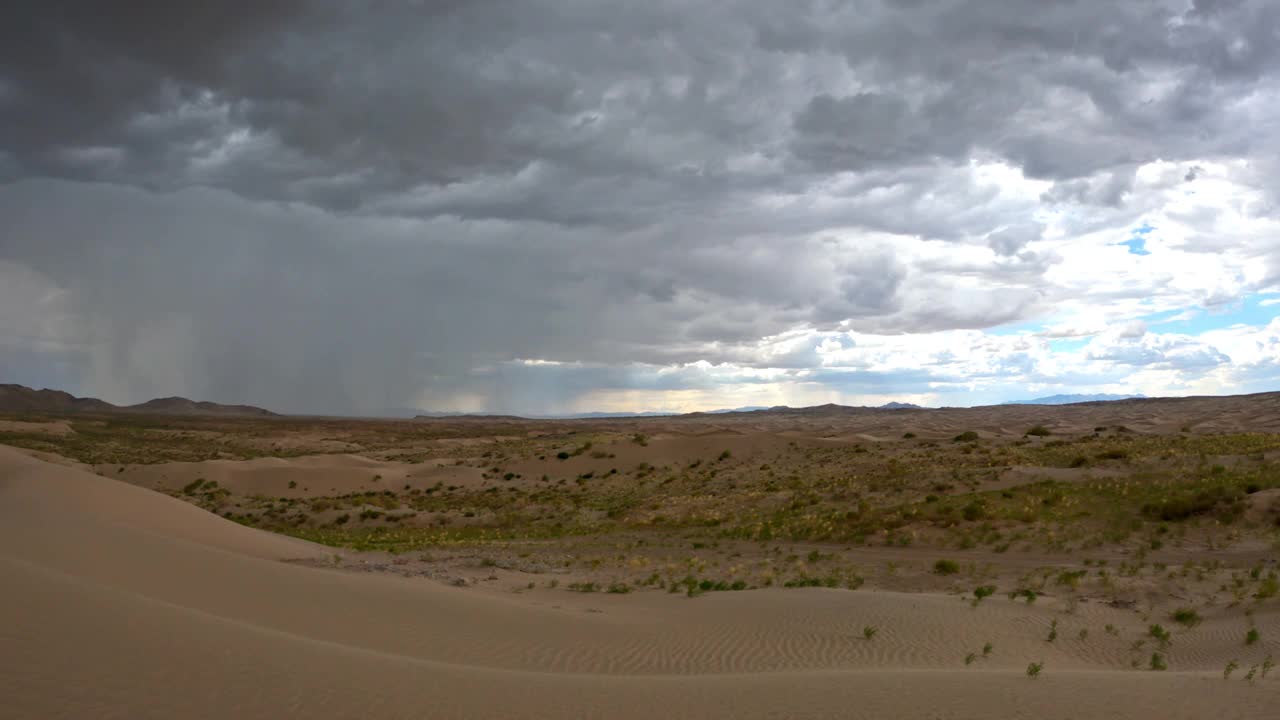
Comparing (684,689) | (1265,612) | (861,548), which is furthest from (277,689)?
(861,548)

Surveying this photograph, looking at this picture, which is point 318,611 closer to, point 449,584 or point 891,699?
point 449,584

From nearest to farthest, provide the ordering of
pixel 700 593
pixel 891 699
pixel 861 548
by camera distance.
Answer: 1. pixel 891 699
2. pixel 700 593
3. pixel 861 548

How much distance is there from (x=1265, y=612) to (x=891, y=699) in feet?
31.5

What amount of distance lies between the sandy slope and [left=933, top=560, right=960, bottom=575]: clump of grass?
155 inches

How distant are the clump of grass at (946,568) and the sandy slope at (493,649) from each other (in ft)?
12.9

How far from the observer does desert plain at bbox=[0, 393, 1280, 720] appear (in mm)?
7820

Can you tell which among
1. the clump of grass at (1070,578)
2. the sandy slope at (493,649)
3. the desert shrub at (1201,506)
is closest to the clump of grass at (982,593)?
the sandy slope at (493,649)

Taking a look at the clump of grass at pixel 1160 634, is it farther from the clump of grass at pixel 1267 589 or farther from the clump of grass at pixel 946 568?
the clump of grass at pixel 946 568

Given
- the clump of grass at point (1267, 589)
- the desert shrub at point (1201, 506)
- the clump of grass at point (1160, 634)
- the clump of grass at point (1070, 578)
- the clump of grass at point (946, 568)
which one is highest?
the desert shrub at point (1201, 506)

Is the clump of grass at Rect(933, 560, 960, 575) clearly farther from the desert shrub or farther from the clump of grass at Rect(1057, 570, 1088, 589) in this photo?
the desert shrub

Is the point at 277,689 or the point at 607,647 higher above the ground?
the point at 277,689

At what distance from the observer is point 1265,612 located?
13188 millimetres

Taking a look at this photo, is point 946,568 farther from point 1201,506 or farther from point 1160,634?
point 1201,506

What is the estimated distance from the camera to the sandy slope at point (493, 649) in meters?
7.41
